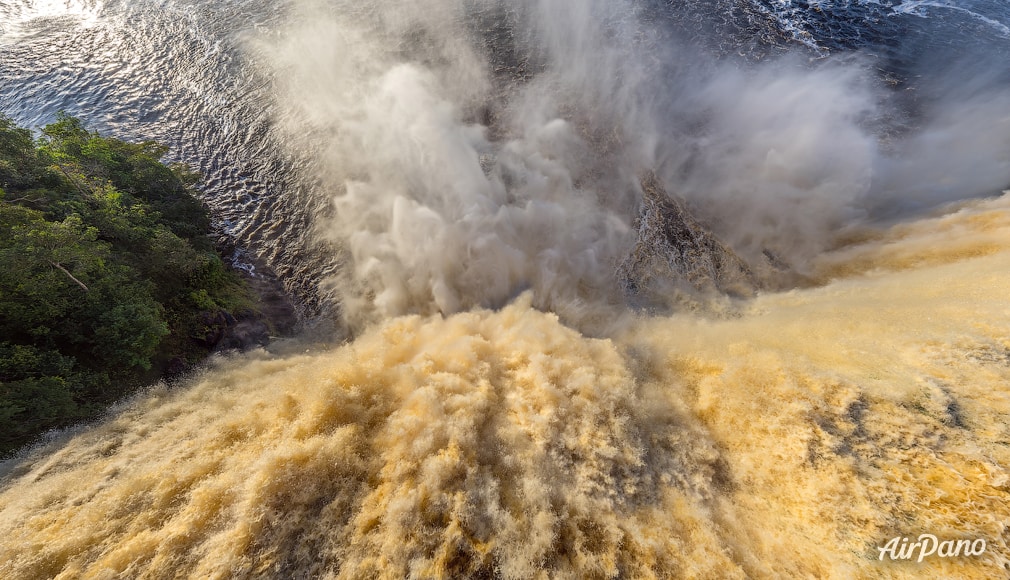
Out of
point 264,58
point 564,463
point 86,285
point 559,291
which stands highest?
point 264,58

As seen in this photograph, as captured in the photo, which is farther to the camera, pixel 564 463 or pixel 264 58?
pixel 264 58

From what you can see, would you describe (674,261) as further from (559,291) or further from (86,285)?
(86,285)

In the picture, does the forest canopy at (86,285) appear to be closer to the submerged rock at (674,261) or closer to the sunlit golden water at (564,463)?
the sunlit golden water at (564,463)
